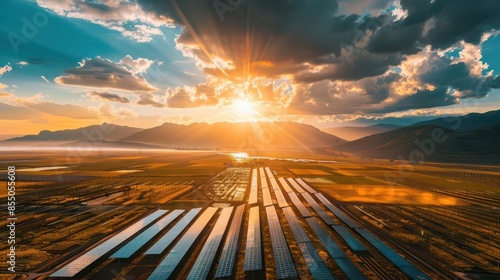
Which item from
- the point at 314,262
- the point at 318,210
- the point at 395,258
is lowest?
the point at 395,258

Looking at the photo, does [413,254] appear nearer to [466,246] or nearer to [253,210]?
[466,246]

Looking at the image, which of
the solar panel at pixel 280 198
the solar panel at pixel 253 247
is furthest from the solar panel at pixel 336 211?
the solar panel at pixel 253 247

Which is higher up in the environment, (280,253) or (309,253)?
(280,253)

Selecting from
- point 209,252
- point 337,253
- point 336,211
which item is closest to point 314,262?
point 337,253

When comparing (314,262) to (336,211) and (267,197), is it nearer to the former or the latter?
(336,211)

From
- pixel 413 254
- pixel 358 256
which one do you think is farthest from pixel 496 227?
pixel 358 256

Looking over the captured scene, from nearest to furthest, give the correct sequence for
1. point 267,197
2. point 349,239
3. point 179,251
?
point 179,251 → point 349,239 → point 267,197

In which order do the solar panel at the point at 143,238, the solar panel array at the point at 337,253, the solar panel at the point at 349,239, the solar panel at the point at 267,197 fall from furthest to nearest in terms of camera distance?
1. the solar panel at the point at 267,197
2. the solar panel at the point at 349,239
3. the solar panel at the point at 143,238
4. the solar panel array at the point at 337,253

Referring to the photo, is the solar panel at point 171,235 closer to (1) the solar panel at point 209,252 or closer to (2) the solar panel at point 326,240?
(1) the solar panel at point 209,252
